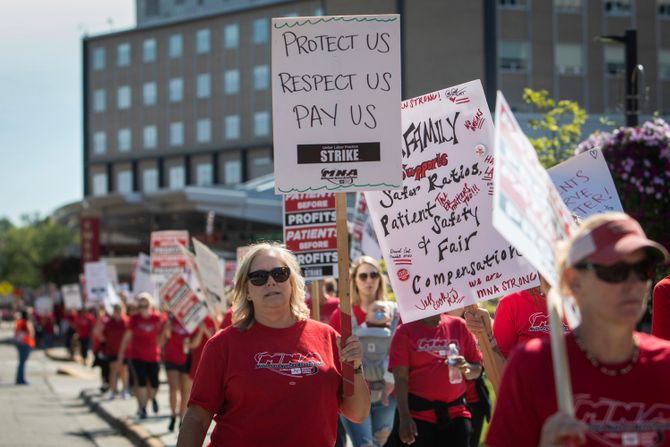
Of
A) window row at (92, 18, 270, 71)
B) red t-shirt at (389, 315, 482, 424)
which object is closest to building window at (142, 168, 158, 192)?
window row at (92, 18, 270, 71)

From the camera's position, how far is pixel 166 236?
57.8 feet

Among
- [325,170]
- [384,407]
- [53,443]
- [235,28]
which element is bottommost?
[53,443]

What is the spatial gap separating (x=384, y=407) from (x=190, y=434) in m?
4.70

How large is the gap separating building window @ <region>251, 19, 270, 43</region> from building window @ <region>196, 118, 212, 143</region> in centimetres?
691

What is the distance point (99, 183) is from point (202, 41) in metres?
14.5

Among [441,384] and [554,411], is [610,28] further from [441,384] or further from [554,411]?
[554,411]

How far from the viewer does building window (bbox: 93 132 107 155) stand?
8362 centimetres

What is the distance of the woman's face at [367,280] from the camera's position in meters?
9.66

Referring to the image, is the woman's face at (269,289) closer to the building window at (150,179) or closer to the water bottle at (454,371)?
the water bottle at (454,371)

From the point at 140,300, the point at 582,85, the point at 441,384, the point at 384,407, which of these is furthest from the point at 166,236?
the point at 582,85

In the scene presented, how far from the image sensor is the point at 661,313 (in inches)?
211

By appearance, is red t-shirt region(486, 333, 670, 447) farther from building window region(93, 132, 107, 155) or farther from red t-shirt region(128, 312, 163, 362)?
building window region(93, 132, 107, 155)

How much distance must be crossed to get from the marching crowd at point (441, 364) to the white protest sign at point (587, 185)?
0.79 meters

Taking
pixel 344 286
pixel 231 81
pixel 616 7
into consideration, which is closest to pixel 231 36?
pixel 231 81
